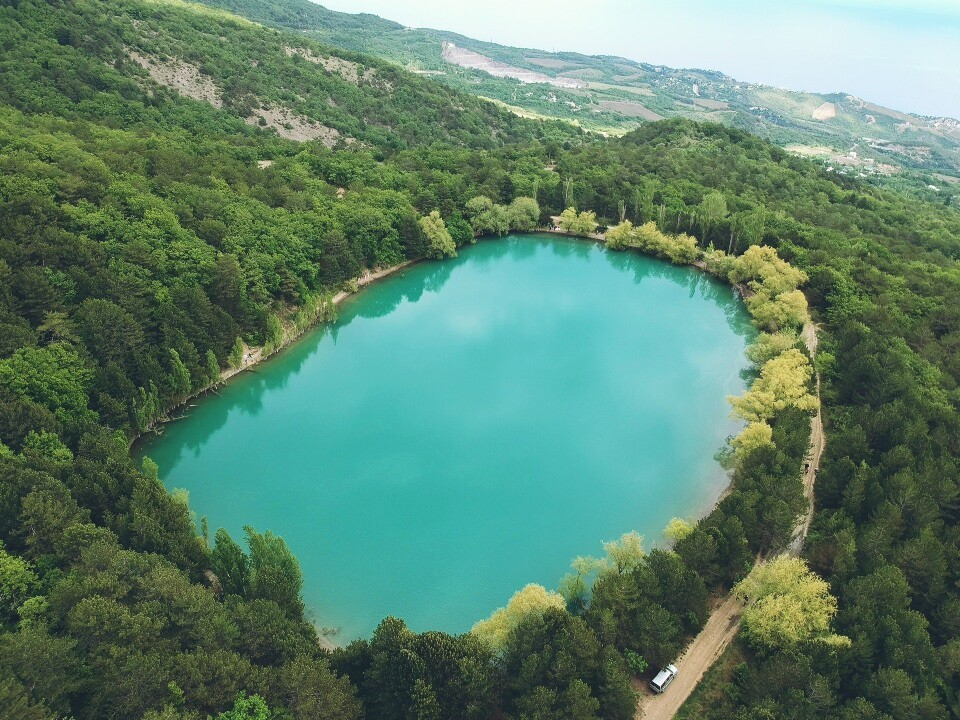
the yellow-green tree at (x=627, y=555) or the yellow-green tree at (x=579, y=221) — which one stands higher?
the yellow-green tree at (x=579, y=221)

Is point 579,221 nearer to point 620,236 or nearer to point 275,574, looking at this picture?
point 620,236

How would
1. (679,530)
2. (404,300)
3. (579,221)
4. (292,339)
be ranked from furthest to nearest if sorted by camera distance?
1. (579,221)
2. (404,300)
3. (292,339)
4. (679,530)

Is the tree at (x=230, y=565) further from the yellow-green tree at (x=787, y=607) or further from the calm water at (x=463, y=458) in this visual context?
the yellow-green tree at (x=787, y=607)

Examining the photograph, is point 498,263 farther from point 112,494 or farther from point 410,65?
point 410,65

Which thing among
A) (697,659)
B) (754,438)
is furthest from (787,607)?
(754,438)

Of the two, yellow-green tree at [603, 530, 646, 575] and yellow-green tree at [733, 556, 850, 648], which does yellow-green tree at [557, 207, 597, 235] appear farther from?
yellow-green tree at [733, 556, 850, 648]

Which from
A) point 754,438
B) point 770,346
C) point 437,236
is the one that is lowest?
point 437,236

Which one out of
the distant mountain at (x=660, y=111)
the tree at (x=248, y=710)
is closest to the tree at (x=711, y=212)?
the tree at (x=248, y=710)
